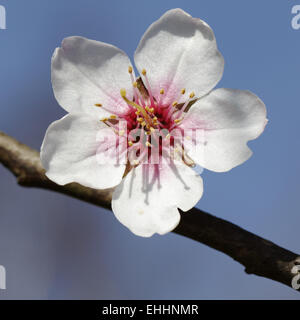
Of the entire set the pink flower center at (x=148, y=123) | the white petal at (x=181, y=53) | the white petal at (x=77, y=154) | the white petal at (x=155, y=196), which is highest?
the white petal at (x=181, y=53)

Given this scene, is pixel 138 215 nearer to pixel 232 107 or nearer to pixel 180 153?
pixel 180 153

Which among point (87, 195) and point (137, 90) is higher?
point (137, 90)

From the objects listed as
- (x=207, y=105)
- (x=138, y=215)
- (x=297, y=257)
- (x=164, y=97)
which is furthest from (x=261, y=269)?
(x=164, y=97)

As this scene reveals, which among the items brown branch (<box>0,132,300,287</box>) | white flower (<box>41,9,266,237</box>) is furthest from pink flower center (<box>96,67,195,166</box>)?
brown branch (<box>0,132,300,287</box>)

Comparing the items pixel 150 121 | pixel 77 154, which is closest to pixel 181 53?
pixel 150 121

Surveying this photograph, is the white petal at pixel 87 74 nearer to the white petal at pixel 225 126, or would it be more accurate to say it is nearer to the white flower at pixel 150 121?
the white flower at pixel 150 121

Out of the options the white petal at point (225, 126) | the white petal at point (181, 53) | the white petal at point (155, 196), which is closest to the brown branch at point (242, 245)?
the white petal at point (155, 196)
